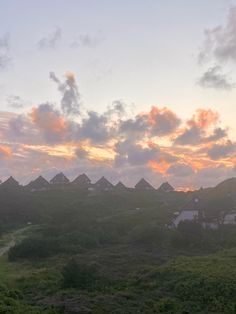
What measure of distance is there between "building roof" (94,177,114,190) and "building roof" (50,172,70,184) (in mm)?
8712

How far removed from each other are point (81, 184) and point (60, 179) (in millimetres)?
6597

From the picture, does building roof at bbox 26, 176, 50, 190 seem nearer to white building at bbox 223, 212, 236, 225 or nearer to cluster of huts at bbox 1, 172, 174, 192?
cluster of huts at bbox 1, 172, 174, 192

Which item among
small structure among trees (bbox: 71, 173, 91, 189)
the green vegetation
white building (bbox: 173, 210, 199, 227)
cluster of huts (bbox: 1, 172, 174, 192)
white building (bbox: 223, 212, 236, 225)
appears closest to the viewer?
the green vegetation

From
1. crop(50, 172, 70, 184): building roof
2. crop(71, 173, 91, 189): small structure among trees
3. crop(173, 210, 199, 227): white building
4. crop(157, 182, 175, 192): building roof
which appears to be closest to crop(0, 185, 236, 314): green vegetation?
crop(173, 210, 199, 227): white building

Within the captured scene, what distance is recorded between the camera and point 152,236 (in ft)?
141

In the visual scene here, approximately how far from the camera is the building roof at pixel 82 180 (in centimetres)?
10351

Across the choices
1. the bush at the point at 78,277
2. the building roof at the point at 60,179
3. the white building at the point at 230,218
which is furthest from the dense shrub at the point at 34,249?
the building roof at the point at 60,179

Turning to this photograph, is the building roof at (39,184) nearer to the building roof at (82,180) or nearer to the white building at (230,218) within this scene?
the building roof at (82,180)

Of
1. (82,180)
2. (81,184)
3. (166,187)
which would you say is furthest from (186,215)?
(82,180)

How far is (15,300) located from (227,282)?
10344 mm

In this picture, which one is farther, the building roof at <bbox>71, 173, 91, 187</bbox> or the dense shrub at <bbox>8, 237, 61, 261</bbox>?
the building roof at <bbox>71, 173, 91, 187</bbox>

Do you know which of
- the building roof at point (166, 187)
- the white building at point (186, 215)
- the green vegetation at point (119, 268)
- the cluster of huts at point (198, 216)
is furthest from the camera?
the building roof at point (166, 187)

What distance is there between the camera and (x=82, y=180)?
105 m

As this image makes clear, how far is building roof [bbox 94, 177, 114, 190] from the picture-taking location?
328ft
